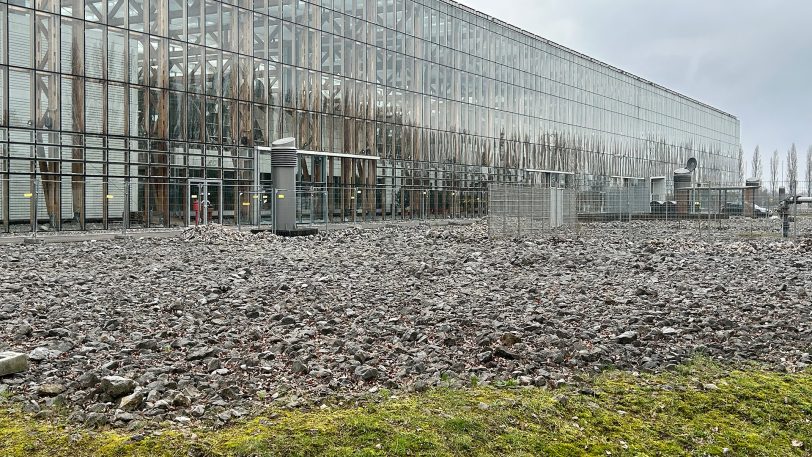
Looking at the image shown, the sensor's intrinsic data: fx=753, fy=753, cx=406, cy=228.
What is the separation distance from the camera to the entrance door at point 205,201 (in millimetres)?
35719

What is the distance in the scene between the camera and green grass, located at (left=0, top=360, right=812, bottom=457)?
5199 mm

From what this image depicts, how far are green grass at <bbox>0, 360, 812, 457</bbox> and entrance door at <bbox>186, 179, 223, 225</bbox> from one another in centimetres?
2999

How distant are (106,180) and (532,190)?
62.3 ft

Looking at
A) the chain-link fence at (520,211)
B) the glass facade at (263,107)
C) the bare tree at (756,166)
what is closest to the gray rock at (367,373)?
the chain-link fence at (520,211)

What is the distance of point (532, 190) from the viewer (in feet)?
100

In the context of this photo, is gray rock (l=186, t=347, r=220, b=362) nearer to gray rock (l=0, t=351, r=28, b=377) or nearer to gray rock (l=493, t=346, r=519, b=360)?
gray rock (l=0, t=351, r=28, b=377)

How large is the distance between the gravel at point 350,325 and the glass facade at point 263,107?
1542cm

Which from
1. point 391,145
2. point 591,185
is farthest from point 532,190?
point 591,185

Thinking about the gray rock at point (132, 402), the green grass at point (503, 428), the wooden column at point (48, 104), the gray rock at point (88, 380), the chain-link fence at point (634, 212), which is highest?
the wooden column at point (48, 104)

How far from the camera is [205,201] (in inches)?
1399

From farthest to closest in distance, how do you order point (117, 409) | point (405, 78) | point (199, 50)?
point (405, 78)
point (199, 50)
point (117, 409)

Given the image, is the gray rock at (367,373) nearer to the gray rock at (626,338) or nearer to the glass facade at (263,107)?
the gray rock at (626,338)

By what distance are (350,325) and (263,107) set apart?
3401cm

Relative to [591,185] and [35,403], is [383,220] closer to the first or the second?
[591,185]
